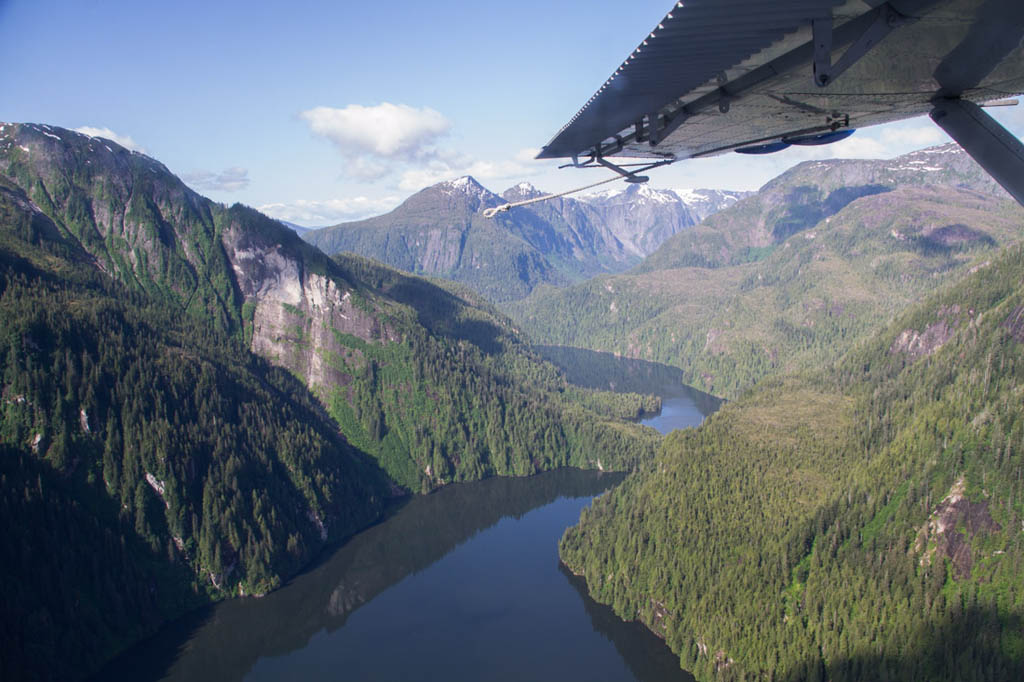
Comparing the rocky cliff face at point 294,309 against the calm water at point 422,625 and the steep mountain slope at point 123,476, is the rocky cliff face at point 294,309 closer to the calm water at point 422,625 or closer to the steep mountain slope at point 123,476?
the steep mountain slope at point 123,476

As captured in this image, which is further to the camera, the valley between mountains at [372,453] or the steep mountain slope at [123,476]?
the steep mountain slope at [123,476]

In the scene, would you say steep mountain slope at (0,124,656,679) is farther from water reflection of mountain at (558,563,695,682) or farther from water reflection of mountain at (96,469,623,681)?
water reflection of mountain at (558,563,695,682)

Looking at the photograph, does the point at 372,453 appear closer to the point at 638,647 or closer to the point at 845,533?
the point at 638,647

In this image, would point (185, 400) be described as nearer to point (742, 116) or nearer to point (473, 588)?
point (473, 588)

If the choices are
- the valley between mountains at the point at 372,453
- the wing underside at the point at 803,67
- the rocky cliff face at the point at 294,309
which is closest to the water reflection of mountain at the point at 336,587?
the valley between mountains at the point at 372,453

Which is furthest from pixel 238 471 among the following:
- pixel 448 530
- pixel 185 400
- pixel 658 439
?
pixel 658 439

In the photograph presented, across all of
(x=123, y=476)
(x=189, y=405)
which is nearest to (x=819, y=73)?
(x=123, y=476)

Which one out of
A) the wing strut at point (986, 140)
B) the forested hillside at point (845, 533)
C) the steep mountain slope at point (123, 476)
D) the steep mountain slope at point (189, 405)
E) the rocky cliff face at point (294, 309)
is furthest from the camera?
the rocky cliff face at point (294, 309)
